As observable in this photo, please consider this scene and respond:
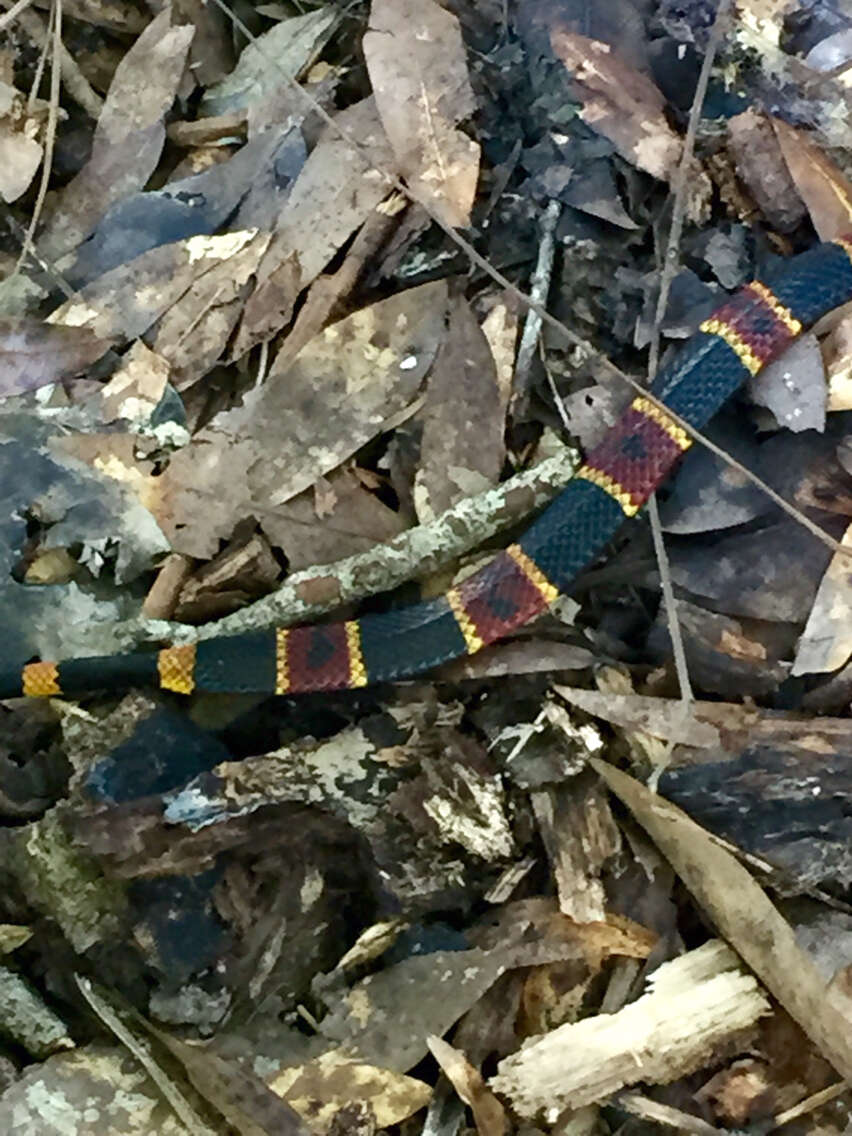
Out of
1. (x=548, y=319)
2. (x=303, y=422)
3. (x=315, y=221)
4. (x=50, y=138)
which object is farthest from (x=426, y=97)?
(x=50, y=138)

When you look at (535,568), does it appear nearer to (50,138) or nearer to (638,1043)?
(638,1043)

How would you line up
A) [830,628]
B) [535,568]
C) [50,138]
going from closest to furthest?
[830,628], [535,568], [50,138]

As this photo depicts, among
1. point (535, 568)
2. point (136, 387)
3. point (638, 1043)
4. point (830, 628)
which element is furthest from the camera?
point (136, 387)

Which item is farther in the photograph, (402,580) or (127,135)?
(127,135)

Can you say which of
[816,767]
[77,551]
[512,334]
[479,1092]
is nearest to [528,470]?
[512,334]

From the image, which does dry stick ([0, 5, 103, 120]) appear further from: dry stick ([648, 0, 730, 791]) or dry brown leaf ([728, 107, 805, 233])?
dry brown leaf ([728, 107, 805, 233])

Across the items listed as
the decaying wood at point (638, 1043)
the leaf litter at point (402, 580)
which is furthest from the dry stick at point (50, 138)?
the decaying wood at point (638, 1043)
